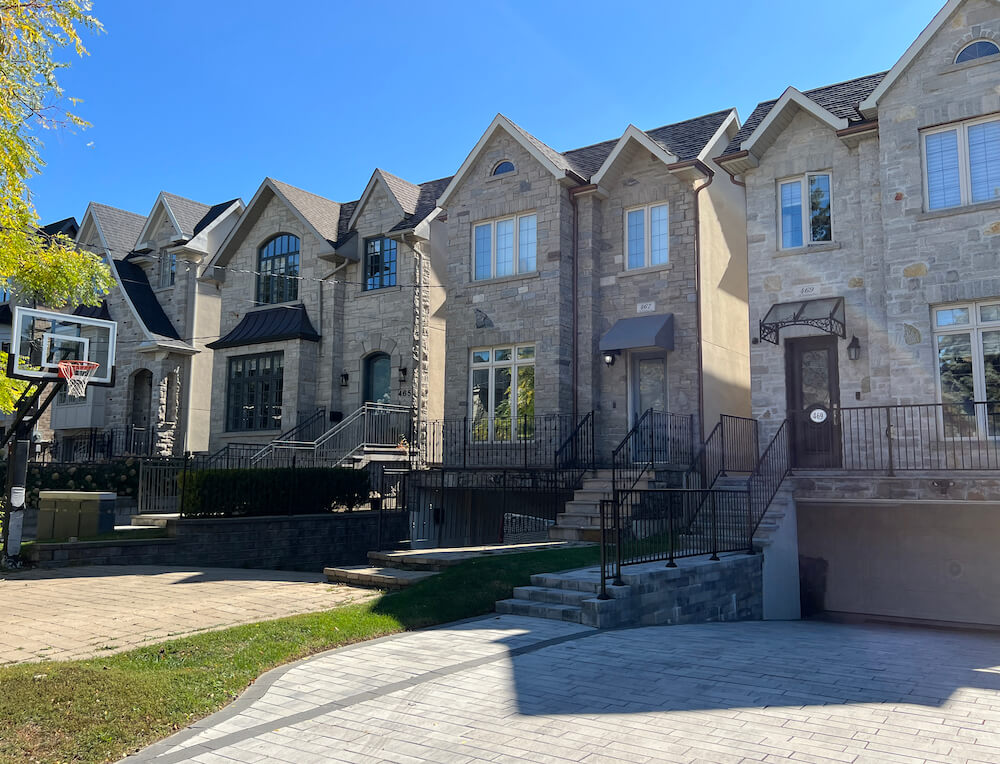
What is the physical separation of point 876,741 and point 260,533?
1212 centimetres

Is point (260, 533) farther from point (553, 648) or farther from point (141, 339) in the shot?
point (141, 339)

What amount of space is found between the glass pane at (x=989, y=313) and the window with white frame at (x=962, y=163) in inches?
74.1

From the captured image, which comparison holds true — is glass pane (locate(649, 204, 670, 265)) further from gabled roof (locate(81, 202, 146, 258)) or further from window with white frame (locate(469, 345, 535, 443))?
gabled roof (locate(81, 202, 146, 258))

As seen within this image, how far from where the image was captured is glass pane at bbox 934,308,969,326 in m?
14.7

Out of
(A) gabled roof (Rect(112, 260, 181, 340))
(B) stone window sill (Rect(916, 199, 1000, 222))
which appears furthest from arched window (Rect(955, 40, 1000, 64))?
(A) gabled roof (Rect(112, 260, 181, 340))

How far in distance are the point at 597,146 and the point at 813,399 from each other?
362 inches

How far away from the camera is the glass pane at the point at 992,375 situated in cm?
1421

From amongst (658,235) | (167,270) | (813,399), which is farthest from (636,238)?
(167,270)

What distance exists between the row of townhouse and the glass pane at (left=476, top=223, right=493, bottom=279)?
5 centimetres

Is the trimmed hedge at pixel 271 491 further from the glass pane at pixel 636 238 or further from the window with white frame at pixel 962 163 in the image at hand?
the window with white frame at pixel 962 163

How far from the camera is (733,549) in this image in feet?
42.4

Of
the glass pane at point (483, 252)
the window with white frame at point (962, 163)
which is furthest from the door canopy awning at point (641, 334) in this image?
the window with white frame at point (962, 163)

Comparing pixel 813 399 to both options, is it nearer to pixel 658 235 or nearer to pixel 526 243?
pixel 658 235

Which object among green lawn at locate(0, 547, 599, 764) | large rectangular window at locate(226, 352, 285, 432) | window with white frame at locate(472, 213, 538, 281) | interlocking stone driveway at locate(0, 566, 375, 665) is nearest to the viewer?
A: green lawn at locate(0, 547, 599, 764)
